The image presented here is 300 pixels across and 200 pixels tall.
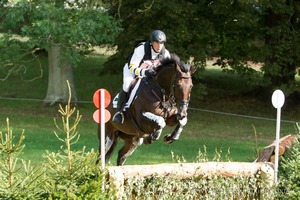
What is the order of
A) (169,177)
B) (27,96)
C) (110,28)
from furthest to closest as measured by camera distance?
(27,96) → (110,28) → (169,177)

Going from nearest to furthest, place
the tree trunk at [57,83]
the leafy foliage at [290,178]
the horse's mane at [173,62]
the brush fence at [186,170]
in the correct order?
1. the brush fence at [186,170]
2. the leafy foliage at [290,178]
3. the horse's mane at [173,62]
4. the tree trunk at [57,83]

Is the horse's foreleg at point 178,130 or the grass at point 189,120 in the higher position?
the horse's foreleg at point 178,130

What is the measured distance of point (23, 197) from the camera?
5.58 meters

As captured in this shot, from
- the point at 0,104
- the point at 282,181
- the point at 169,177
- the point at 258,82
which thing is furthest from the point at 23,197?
the point at 0,104

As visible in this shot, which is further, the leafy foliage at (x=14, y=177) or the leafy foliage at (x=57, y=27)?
the leafy foliage at (x=57, y=27)

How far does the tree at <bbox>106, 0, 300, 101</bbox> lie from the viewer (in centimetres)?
2152

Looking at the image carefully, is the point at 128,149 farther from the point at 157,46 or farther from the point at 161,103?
the point at 157,46

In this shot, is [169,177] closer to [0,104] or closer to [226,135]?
[226,135]

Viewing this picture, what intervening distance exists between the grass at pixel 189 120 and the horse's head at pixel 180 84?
4723 mm

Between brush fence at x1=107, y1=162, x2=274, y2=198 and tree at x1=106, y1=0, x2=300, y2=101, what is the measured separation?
13.9 meters

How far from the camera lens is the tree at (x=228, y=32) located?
2152 cm

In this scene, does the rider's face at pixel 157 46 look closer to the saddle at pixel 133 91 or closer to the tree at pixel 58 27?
the saddle at pixel 133 91

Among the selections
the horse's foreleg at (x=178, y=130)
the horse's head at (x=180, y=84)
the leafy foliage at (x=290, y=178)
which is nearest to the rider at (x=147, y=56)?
the horse's head at (x=180, y=84)

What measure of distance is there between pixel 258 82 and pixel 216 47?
183cm
